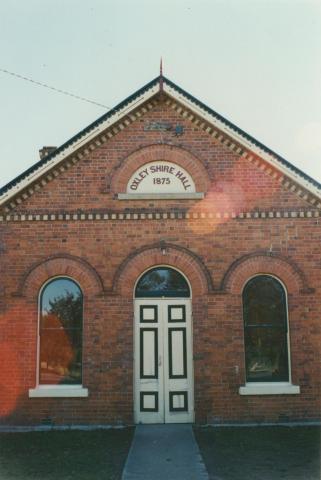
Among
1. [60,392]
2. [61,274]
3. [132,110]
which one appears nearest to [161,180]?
[132,110]

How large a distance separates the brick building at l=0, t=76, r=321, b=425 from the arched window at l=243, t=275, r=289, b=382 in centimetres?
3

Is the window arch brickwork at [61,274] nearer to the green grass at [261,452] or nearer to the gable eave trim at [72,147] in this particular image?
the gable eave trim at [72,147]

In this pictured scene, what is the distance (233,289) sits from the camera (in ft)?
39.1

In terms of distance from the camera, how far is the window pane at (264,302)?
1202cm

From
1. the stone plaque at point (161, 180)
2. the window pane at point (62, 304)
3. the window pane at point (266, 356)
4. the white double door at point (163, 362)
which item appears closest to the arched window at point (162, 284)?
the white double door at point (163, 362)

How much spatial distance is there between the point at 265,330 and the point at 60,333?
493 cm

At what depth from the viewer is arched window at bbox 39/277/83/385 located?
11805mm

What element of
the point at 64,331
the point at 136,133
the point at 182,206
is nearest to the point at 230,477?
the point at 64,331

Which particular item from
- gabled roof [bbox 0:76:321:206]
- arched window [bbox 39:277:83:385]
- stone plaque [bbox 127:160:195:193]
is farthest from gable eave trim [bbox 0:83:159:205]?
arched window [bbox 39:277:83:385]

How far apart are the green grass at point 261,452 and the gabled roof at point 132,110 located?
5.64 m

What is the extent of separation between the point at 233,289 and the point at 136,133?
459cm

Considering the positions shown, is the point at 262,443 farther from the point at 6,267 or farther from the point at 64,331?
the point at 6,267

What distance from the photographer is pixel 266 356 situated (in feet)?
38.9

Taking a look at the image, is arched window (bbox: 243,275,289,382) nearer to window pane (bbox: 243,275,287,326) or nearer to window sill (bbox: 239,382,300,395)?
window pane (bbox: 243,275,287,326)
